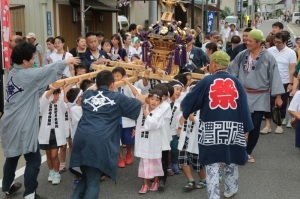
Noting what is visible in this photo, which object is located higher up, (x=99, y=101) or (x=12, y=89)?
(x=12, y=89)

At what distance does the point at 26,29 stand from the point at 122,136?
10236 millimetres

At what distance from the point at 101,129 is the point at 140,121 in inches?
43.6

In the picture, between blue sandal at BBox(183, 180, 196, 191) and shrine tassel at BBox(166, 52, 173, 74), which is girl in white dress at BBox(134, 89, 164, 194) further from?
shrine tassel at BBox(166, 52, 173, 74)

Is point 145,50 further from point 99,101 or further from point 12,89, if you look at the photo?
point 12,89

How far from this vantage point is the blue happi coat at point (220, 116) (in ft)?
14.2

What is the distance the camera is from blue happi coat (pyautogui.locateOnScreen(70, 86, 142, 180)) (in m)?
4.11

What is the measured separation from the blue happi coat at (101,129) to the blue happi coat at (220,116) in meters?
0.70

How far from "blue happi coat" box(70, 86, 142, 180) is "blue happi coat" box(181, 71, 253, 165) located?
704 millimetres

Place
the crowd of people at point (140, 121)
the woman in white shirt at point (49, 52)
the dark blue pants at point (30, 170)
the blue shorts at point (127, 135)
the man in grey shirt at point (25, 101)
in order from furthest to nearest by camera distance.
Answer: the woman in white shirt at point (49, 52) < the blue shorts at point (127, 135) < the dark blue pants at point (30, 170) < the man in grey shirt at point (25, 101) < the crowd of people at point (140, 121)

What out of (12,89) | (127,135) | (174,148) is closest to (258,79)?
(174,148)

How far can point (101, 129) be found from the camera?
13.6 feet

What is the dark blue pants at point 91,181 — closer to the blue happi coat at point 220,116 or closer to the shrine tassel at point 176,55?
the blue happi coat at point 220,116

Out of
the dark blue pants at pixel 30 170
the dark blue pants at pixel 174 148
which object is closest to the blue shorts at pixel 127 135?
the dark blue pants at pixel 174 148

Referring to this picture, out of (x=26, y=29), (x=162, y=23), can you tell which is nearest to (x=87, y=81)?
(x=162, y=23)
